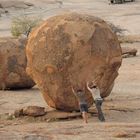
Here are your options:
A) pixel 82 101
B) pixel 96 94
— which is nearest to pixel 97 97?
pixel 96 94

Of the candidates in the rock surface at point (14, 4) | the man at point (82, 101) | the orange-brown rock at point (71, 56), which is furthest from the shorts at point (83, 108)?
the rock surface at point (14, 4)

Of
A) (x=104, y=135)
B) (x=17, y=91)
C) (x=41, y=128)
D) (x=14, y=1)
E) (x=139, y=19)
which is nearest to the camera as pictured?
(x=104, y=135)

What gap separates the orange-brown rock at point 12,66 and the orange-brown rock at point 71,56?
146 inches

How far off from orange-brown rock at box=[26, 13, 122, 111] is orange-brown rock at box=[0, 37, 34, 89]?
3705mm

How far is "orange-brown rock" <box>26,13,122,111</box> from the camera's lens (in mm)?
10094

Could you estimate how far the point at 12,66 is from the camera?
1430 cm

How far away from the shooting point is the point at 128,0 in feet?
164

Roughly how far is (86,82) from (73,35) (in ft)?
2.62

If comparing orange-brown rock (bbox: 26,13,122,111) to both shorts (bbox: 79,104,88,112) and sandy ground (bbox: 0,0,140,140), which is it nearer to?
shorts (bbox: 79,104,88,112)

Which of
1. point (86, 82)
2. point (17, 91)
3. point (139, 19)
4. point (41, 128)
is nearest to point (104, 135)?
point (41, 128)

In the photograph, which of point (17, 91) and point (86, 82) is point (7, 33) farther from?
point (86, 82)

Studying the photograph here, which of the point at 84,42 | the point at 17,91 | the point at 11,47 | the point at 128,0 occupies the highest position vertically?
the point at 84,42

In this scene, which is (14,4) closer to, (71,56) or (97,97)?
(71,56)

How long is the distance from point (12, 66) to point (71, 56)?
445 centimetres
